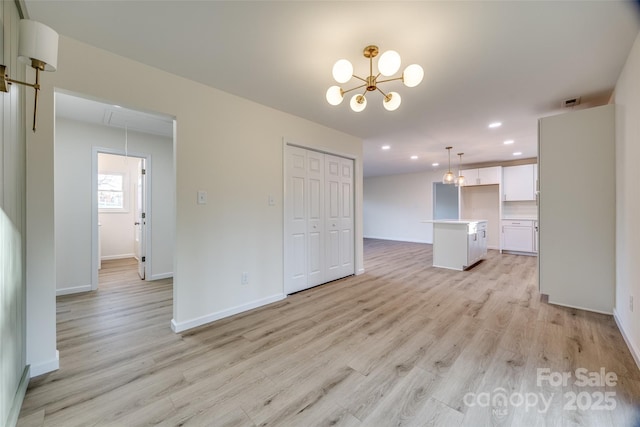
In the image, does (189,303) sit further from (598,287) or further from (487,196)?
(487,196)

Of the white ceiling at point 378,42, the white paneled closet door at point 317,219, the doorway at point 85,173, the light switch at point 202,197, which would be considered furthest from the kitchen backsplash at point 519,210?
the doorway at point 85,173

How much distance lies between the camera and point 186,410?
156 centimetres

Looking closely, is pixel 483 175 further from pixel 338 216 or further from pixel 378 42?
pixel 378 42

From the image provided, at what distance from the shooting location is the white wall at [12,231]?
138 centimetres

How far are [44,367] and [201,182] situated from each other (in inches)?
72.2

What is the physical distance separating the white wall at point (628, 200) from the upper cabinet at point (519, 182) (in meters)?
4.19

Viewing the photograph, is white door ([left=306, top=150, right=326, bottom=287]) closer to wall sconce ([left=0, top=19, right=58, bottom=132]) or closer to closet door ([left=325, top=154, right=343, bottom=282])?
closet door ([left=325, top=154, right=343, bottom=282])

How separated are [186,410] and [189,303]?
1224 mm

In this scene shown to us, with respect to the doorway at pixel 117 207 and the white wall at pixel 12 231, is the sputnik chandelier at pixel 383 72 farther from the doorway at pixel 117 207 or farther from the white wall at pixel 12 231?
the doorway at pixel 117 207

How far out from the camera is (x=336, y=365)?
1996 mm

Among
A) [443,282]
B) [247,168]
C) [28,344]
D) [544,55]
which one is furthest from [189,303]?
[544,55]

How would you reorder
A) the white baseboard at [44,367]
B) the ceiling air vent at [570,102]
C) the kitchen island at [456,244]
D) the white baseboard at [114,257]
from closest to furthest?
the white baseboard at [44,367] < the ceiling air vent at [570,102] < the kitchen island at [456,244] < the white baseboard at [114,257]

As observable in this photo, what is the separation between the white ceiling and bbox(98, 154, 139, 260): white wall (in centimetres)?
501

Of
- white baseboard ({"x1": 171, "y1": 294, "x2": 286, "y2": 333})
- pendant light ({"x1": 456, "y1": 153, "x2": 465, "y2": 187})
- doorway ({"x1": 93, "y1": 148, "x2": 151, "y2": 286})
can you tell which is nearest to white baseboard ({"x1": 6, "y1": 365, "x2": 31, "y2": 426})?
white baseboard ({"x1": 171, "y1": 294, "x2": 286, "y2": 333})
